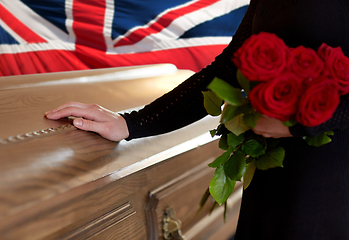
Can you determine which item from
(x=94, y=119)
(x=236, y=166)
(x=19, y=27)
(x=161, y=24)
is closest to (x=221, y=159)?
(x=236, y=166)

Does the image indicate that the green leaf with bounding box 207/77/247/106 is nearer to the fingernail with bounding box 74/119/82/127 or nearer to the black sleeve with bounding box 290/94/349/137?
the black sleeve with bounding box 290/94/349/137

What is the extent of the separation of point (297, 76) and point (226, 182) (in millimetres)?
318

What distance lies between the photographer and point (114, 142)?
838 mm

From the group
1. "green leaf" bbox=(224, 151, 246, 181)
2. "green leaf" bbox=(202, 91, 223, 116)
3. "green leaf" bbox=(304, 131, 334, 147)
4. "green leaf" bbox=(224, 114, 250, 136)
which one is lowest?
"green leaf" bbox=(224, 151, 246, 181)

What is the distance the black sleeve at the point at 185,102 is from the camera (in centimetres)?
87

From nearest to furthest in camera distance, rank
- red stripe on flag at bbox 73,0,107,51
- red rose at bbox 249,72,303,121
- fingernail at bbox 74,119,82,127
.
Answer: red rose at bbox 249,72,303,121 → fingernail at bbox 74,119,82,127 → red stripe on flag at bbox 73,0,107,51

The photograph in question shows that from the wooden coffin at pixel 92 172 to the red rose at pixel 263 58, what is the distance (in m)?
0.41

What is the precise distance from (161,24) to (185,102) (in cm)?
140

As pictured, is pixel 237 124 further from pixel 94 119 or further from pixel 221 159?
pixel 94 119

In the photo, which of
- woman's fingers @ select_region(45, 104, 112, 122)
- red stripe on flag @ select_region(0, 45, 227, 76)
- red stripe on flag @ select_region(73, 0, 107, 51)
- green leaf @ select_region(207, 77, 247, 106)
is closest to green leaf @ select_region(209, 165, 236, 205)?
green leaf @ select_region(207, 77, 247, 106)

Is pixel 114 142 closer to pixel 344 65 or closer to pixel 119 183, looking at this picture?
pixel 119 183

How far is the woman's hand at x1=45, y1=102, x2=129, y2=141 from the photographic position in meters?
0.81

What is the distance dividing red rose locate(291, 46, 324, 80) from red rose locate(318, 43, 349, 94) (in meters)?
0.02

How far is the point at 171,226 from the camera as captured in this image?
96 cm
